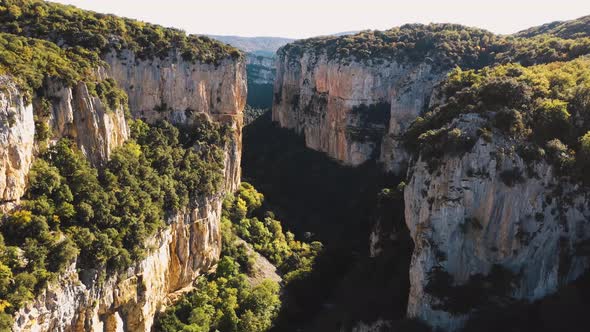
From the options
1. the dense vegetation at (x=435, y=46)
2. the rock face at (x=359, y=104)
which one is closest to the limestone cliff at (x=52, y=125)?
the rock face at (x=359, y=104)

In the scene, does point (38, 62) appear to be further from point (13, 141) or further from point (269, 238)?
point (269, 238)

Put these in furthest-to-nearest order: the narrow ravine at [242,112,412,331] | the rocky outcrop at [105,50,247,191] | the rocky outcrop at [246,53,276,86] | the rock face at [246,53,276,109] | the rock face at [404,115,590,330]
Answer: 1. the rocky outcrop at [246,53,276,86]
2. the rock face at [246,53,276,109]
3. the rocky outcrop at [105,50,247,191]
4. the narrow ravine at [242,112,412,331]
5. the rock face at [404,115,590,330]

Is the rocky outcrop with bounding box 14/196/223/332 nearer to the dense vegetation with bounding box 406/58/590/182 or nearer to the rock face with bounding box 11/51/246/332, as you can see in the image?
the rock face with bounding box 11/51/246/332

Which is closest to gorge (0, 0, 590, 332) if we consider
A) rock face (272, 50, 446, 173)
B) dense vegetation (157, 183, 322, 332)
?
dense vegetation (157, 183, 322, 332)

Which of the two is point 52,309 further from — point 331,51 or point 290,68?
point 290,68

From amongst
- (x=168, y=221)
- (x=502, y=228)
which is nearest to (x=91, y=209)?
(x=168, y=221)

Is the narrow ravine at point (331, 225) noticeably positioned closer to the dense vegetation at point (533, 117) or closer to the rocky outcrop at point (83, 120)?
the dense vegetation at point (533, 117)
